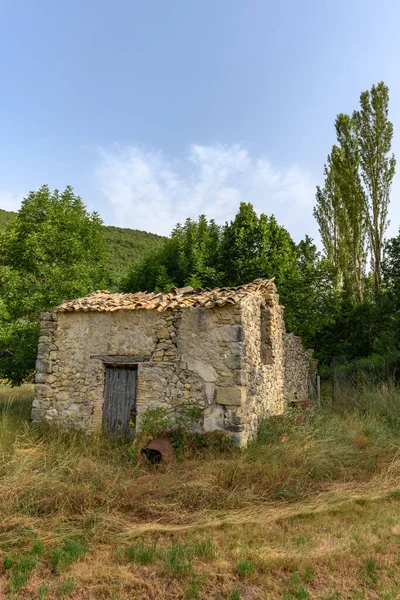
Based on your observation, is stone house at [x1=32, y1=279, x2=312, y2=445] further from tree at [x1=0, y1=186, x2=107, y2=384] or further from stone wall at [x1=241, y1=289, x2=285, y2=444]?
tree at [x1=0, y1=186, x2=107, y2=384]

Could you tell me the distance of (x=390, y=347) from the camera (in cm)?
1460

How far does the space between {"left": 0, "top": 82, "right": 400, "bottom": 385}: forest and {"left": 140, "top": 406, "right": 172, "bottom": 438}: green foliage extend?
20.1ft

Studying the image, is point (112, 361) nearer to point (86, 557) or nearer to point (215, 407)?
point (215, 407)

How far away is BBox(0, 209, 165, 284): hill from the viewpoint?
40.5 meters

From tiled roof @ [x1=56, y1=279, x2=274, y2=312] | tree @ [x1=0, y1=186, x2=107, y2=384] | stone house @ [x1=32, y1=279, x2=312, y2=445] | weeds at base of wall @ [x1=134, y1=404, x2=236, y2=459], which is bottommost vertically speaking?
weeds at base of wall @ [x1=134, y1=404, x2=236, y2=459]

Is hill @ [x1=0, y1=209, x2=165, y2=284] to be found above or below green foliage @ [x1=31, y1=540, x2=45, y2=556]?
above

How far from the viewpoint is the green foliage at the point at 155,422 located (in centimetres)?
724

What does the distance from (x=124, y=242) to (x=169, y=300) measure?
135 feet

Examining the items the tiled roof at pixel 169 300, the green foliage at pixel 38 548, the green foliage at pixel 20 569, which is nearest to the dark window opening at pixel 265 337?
the tiled roof at pixel 169 300

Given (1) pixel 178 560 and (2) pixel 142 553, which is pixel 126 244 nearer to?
(2) pixel 142 553

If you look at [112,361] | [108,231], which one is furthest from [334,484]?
[108,231]

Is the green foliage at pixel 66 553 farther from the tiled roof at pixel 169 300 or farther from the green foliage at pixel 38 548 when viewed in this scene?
the tiled roof at pixel 169 300

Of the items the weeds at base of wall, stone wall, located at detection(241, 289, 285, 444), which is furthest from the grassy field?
stone wall, located at detection(241, 289, 285, 444)

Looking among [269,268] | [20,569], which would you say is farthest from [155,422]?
[269,268]
